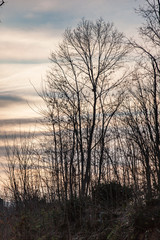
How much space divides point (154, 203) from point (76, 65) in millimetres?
14404

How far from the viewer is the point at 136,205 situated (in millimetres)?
7977

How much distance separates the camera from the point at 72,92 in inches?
817

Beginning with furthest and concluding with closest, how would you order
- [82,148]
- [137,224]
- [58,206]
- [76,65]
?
[76,65]
[82,148]
[58,206]
[137,224]

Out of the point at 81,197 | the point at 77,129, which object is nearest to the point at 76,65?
the point at 77,129

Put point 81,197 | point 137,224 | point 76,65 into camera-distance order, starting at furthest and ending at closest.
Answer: point 76,65 → point 81,197 → point 137,224

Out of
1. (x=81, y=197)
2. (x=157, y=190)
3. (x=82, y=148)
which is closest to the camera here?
(x=157, y=190)

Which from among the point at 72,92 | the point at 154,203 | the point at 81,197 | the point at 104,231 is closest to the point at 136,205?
the point at 154,203

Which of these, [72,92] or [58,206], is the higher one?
[72,92]

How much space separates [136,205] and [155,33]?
632 centimetres

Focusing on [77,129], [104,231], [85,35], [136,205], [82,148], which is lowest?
[104,231]

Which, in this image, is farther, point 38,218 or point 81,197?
point 38,218

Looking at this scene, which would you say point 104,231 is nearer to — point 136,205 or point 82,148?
point 136,205

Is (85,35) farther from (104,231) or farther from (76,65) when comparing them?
(104,231)

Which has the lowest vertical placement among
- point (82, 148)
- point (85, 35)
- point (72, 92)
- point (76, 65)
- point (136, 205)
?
point (136, 205)
